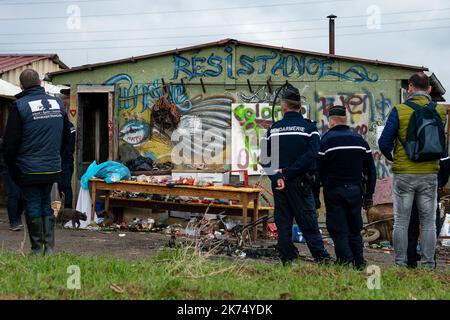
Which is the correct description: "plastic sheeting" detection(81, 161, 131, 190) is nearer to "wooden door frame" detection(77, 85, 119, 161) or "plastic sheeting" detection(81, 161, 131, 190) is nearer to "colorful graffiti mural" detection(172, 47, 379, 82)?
"wooden door frame" detection(77, 85, 119, 161)

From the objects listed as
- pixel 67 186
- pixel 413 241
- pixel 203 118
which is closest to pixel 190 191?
pixel 67 186

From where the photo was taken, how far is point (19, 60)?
2286 cm

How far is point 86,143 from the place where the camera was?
17.0 meters

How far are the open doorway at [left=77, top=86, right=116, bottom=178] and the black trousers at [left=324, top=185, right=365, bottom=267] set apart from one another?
9.21 metres

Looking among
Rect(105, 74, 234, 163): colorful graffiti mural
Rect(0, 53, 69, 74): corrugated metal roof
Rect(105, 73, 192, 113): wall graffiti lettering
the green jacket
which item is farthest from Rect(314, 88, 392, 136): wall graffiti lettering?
Rect(0, 53, 69, 74): corrugated metal roof

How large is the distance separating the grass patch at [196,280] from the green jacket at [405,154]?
113 centimetres

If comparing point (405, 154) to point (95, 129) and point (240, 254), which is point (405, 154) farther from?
point (95, 129)

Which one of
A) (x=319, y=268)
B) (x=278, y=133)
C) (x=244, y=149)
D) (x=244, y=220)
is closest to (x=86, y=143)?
(x=244, y=149)

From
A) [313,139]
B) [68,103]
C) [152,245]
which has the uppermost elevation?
[68,103]

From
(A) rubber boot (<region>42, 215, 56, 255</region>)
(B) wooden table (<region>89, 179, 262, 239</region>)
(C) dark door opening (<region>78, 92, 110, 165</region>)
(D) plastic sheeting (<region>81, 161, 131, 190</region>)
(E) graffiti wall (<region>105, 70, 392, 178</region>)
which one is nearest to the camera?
(A) rubber boot (<region>42, 215, 56, 255</region>)

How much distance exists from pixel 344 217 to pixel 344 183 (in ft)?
1.29

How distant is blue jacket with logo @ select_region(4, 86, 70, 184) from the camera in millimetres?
8172

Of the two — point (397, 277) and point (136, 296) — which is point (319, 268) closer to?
point (397, 277)
